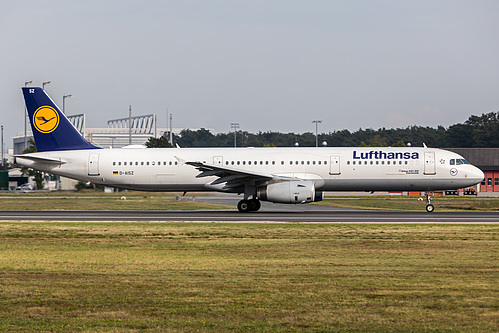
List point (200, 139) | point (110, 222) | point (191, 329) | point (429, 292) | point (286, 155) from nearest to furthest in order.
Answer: point (191, 329)
point (429, 292)
point (110, 222)
point (286, 155)
point (200, 139)

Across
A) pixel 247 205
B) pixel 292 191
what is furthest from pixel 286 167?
pixel 247 205

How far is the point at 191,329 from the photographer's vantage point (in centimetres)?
890

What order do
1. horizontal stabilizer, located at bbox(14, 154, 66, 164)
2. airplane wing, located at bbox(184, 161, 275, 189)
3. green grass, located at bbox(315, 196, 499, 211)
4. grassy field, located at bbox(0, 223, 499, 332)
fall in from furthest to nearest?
green grass, located at bbox(315, 196, 499, 211) → horizontal stabilizer, located at bbox(14, 154, 66, 164) → airplane wing, located at bbox(184, 161, 275, 189) → grassy field, located at bbox(0, 223, 499, 332)

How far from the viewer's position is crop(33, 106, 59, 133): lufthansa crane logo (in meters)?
37.2

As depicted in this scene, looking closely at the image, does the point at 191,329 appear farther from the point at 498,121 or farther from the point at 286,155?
the point at 498,121

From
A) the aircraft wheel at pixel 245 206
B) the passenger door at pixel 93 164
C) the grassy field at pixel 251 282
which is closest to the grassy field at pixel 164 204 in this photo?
the passenger door at pixel 93 164

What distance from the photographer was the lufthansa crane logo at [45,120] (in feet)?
122

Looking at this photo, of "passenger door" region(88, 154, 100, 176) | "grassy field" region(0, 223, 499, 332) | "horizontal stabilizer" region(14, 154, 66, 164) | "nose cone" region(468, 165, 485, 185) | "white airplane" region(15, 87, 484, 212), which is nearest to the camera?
"grassy field" region(0, 223, 499, 332)

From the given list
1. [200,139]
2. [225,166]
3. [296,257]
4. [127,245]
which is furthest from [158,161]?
[200,139]

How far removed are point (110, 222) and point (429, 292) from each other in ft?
61.9

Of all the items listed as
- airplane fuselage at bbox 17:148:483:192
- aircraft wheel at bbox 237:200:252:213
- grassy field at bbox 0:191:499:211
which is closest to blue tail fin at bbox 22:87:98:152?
airplane fuselage at bbox 17:148:483:192

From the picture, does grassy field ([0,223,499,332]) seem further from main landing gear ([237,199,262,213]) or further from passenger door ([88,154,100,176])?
passenger door ([88,154,100,176])

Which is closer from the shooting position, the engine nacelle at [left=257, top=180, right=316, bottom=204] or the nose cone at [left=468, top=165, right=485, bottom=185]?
the engine nacelle at [left=257, top=180, right=316, bottom=204]

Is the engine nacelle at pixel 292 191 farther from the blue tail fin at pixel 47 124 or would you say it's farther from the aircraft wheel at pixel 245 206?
the blue tail fin at pixel 47 124
